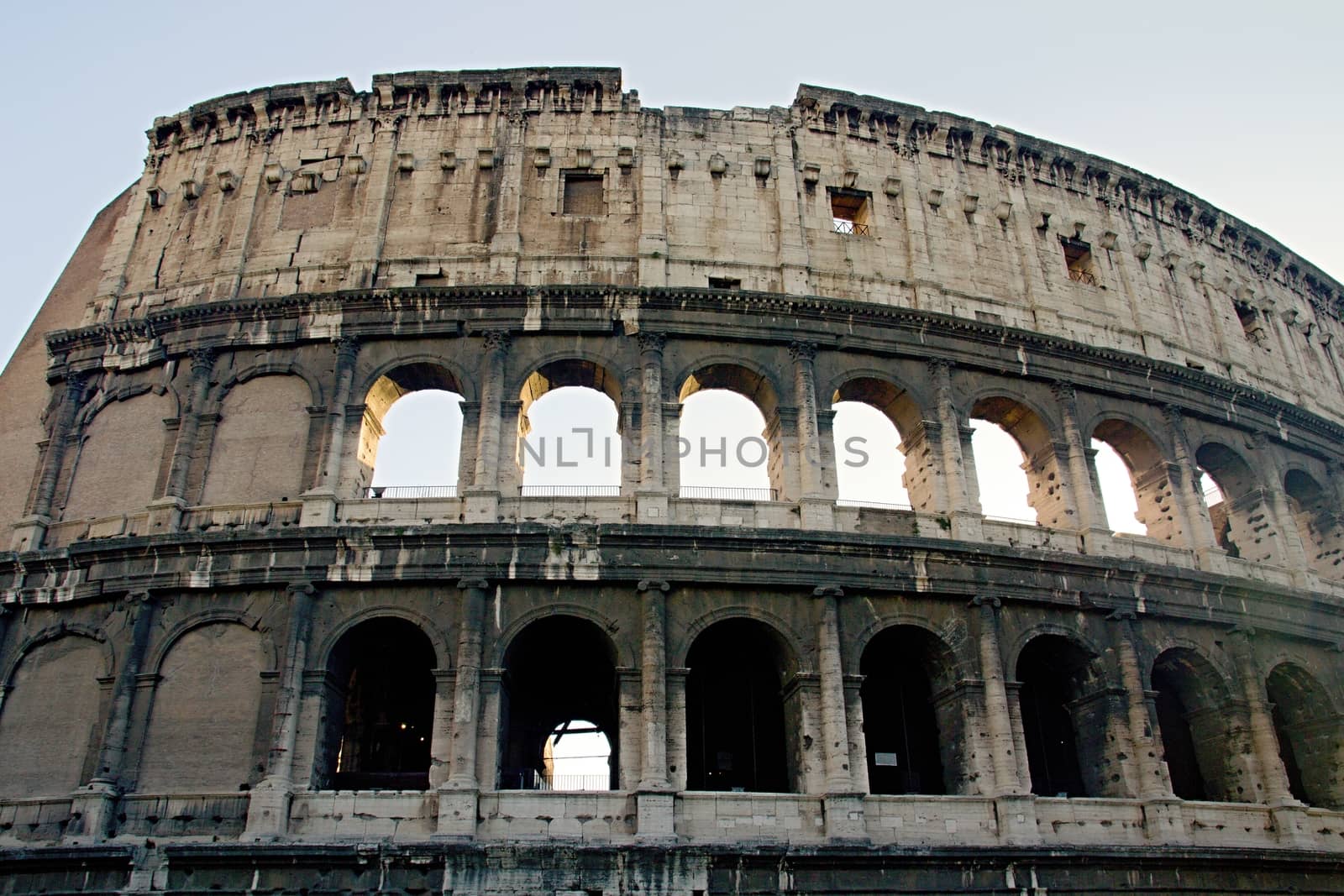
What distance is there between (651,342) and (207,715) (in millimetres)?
8655

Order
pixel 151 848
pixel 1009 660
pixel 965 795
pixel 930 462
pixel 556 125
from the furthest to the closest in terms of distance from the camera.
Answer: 1. pixel 556 125
2. pixel 930 462
3. pixel 1009 660
4. pixel 965 795
5. pixel 151 848

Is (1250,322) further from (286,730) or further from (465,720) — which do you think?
(286,730)

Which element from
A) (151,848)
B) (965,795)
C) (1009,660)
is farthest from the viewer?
(1009,660)

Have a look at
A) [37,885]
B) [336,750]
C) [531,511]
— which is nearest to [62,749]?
[37,885]

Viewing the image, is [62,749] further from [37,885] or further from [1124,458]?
[1124,458]

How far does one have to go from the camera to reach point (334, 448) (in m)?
16.5

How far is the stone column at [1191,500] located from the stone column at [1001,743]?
194 inches

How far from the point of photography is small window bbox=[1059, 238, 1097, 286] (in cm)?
2127

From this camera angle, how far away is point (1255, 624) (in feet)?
58.0

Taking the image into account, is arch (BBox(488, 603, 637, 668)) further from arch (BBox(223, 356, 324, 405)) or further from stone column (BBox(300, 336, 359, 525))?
arch (BBox(223, 356, 324, 405))

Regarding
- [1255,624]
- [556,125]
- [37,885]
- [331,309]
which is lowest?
[37,885]

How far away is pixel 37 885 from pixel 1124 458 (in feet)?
61.5

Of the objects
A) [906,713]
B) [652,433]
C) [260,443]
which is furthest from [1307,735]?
[260,443]

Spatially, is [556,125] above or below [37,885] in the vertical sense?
above
